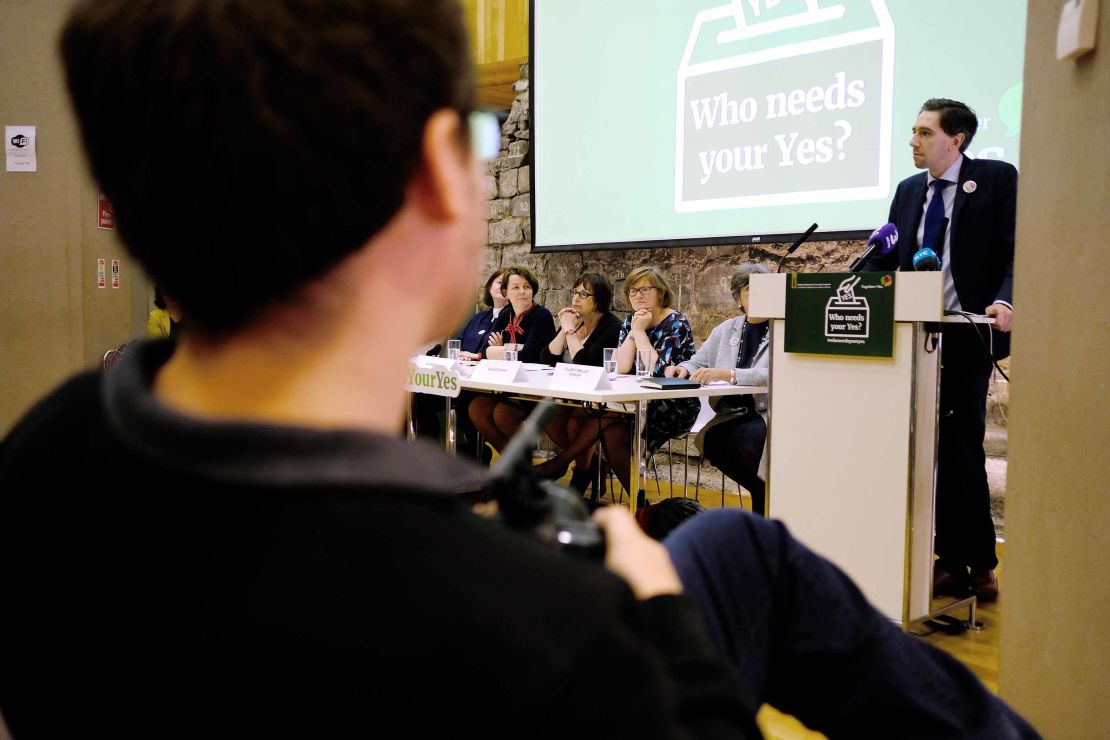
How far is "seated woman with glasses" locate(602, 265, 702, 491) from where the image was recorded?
12.4ft

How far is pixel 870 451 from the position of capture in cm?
247

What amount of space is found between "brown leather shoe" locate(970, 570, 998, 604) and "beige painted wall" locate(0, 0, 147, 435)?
4.47m

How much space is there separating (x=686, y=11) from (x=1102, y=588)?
422 cm

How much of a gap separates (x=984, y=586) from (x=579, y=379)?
5.13ft

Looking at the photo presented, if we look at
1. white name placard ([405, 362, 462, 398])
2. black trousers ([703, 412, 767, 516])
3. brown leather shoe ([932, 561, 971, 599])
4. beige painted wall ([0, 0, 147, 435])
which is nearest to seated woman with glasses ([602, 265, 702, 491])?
black trousers ([703, 412, 767, 516])

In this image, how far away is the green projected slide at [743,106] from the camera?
3900mm

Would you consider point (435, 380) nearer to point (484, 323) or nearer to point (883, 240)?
point (484, 323)

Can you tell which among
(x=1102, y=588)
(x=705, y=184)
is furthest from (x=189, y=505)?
(x=705, y=184)

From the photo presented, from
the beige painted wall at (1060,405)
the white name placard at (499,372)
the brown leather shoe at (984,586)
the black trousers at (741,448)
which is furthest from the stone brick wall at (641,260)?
the beige painted wall at (1060,405)

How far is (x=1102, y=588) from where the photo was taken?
1392 millimetres

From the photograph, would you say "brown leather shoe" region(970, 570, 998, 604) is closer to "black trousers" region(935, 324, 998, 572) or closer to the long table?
"black trousers" region(935, 324, 998, 572)

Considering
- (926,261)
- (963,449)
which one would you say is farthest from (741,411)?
(926,261)

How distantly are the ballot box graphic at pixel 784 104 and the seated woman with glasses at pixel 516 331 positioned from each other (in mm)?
1027

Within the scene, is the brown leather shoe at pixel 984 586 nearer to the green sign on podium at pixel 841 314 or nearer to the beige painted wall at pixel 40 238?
the green sign on podium at pixel 841 314
